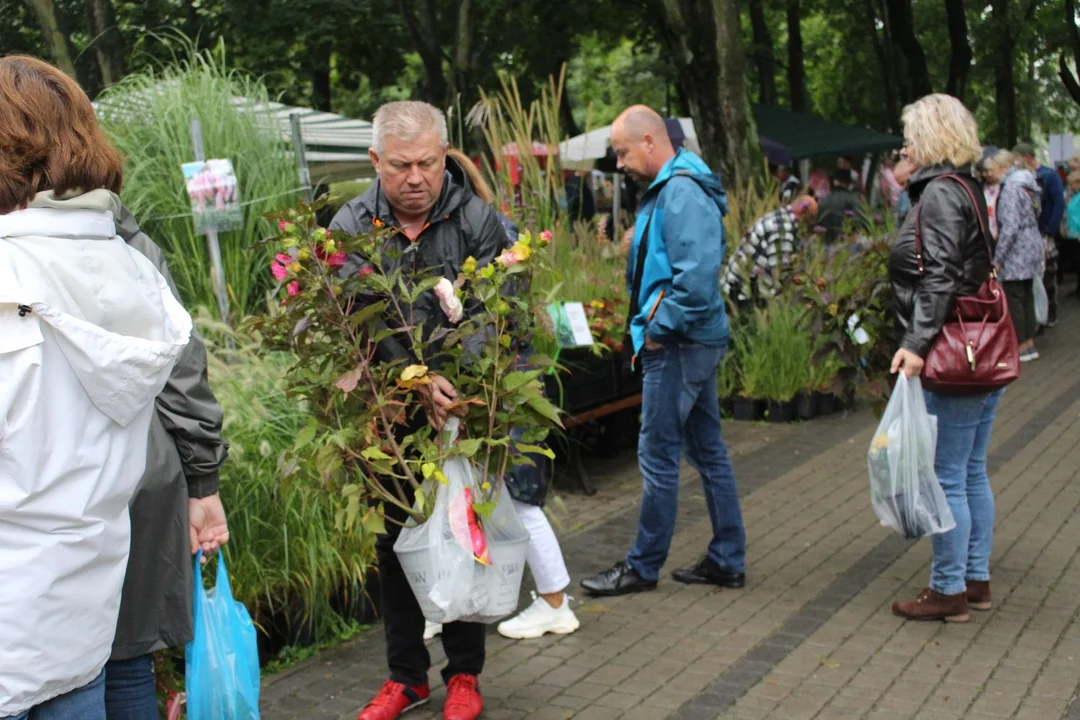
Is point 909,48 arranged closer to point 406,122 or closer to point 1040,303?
point 1040,303

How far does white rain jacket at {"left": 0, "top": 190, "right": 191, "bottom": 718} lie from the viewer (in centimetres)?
223

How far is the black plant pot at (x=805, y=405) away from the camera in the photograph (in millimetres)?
9508

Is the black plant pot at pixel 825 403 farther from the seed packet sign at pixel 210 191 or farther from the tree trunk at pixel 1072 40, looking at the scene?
the tree trunk at pixel 1072 40

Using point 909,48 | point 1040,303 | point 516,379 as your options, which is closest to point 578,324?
point 516,379

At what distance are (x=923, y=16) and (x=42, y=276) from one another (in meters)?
33.1

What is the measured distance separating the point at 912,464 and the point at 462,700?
1.89 m

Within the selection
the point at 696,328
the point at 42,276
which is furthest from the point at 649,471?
the point at 42,276

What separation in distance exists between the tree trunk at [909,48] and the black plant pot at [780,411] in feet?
52.1

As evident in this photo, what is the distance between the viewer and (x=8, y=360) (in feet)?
7.32

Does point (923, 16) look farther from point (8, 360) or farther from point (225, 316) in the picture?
point (8, 360)

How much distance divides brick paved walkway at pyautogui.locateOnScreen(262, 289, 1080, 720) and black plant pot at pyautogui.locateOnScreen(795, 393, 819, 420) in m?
2.16

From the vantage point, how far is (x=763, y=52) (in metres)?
26.6

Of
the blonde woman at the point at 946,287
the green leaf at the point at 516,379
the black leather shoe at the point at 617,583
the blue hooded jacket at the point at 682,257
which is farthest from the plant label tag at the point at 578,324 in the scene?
the green leaf at the point at 516,379

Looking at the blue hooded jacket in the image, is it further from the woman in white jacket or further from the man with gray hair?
the woman in white jacket
